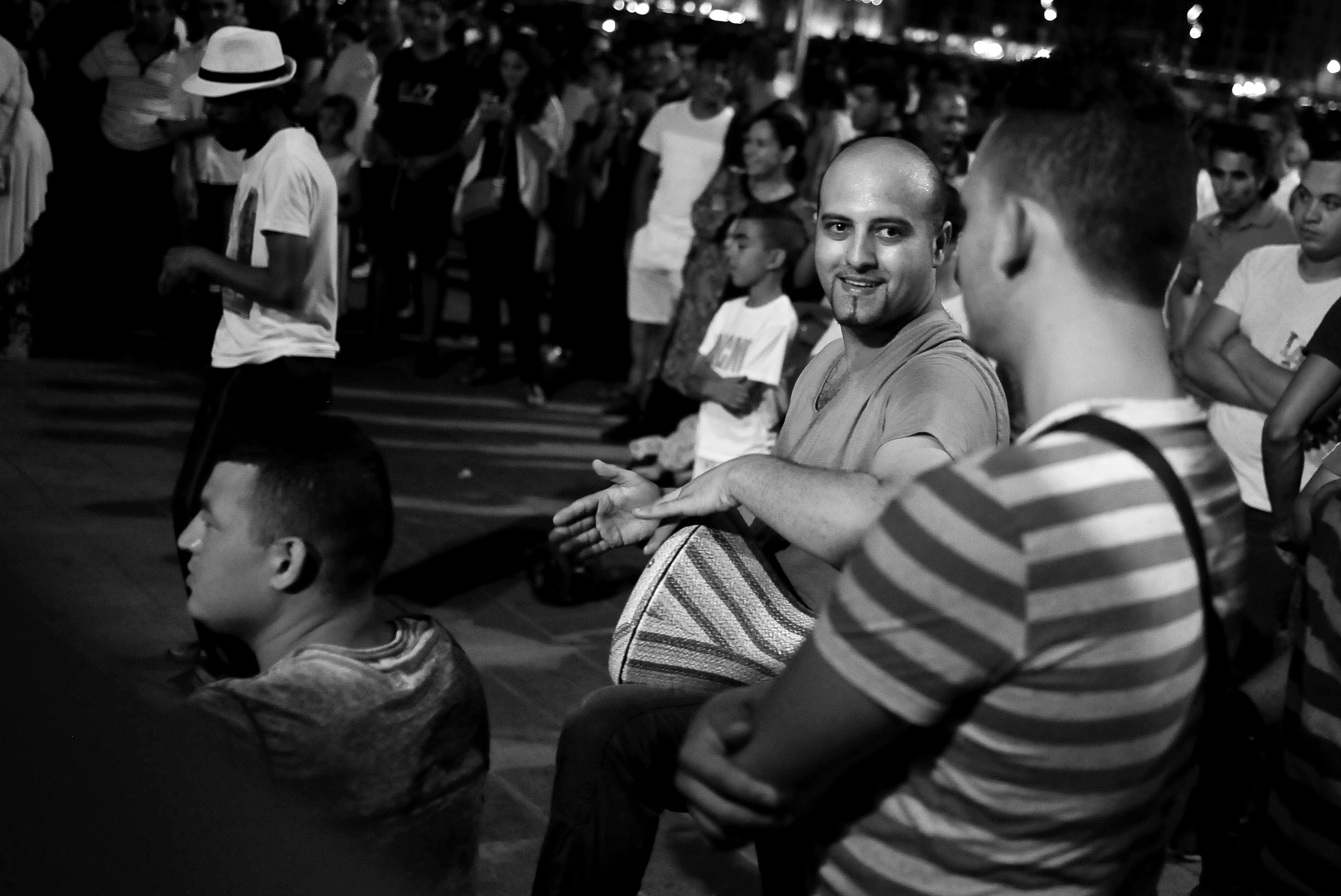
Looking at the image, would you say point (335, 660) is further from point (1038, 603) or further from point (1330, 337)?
point (1330, 337)

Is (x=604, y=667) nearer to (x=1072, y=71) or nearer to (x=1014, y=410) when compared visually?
(x=1014, y=410)

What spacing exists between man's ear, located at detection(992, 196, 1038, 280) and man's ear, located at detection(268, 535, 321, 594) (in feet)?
4.23

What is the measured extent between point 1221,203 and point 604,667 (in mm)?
3243

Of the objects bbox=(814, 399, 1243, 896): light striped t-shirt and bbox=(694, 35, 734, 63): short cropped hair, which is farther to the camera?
bbox=(694, 35, 734, 63): short cropped hair

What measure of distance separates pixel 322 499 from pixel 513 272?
23.1 feet

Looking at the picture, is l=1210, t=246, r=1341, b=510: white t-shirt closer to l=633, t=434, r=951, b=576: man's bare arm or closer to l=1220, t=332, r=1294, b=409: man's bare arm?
l=1220, t=332, r=1294, b=409: man's bare arm

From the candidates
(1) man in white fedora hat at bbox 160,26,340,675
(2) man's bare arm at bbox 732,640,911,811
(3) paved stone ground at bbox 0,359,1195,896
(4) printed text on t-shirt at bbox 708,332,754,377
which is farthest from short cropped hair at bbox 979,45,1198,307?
(4) printed text on t-shirt at bbox 708,332,754,377

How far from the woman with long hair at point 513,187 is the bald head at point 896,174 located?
6.28 m

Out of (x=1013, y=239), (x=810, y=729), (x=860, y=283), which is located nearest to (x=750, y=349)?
(x=860, y=283)

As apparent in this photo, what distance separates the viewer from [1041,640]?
144cm

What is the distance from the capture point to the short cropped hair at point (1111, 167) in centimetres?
155

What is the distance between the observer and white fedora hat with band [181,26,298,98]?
4.84 meters

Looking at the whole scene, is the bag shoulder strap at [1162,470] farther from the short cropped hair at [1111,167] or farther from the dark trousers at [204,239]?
the dark trousers at [204,239]

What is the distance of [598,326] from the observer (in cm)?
1045
